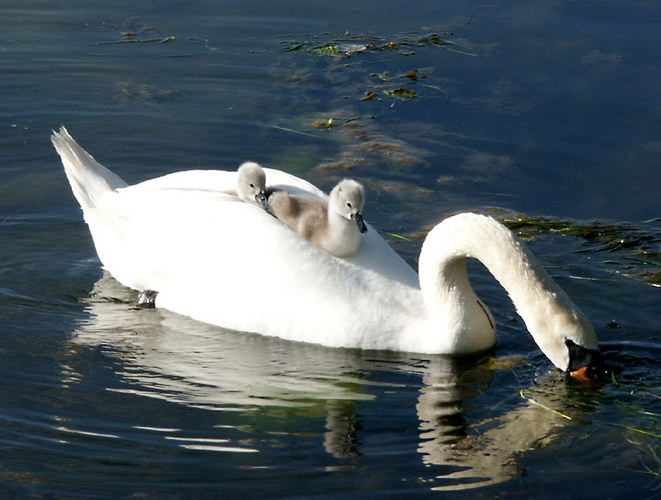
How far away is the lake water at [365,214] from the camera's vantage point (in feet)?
19.9

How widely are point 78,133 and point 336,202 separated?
440cm

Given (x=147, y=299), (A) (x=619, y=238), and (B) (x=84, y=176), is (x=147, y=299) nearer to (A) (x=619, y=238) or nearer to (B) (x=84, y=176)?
(B) (x=84, y=176)

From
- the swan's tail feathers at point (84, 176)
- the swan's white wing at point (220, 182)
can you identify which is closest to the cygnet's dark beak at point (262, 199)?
the swan's white wing at point (220, 182)

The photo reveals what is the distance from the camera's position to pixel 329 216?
7.46 metres

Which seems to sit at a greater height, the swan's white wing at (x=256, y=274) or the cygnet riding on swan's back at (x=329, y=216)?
the cygnet riding on swan's back at (x=329, y=216)

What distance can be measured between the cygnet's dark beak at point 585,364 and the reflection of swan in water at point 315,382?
239 mm

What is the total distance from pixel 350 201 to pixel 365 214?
2.28 m

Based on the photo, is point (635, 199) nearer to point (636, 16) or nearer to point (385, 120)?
point (385, 120)

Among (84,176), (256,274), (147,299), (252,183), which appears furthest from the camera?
(84,176)

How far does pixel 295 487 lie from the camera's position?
573 cm

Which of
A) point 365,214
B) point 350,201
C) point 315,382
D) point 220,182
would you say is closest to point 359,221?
point 350,201

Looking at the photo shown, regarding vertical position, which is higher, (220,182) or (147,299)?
(220,182)

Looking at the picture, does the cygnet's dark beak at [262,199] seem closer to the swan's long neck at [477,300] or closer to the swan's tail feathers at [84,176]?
the swan's long neck at [477,300]

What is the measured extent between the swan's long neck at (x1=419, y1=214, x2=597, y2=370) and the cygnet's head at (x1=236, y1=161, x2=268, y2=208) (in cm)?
120
